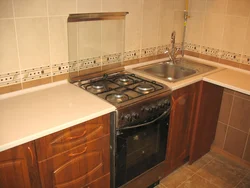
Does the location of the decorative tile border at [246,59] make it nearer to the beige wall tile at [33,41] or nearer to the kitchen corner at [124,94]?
the kitchen corner at [124,94]

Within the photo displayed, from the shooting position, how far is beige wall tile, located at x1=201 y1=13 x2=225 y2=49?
2377 millimetres

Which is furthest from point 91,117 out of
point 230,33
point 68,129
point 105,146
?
point 230,33

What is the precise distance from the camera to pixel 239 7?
→ 2.20m

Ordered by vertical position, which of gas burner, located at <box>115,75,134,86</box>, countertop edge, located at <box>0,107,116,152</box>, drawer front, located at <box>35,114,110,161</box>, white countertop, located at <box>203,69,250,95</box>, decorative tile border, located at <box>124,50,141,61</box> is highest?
decorative tile border, located at <box>124,50,141,61</box>

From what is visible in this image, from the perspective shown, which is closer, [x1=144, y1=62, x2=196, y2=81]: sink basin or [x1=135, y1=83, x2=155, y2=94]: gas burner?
[x1=135, y1=83, x2=155, y2=94]: gas burner

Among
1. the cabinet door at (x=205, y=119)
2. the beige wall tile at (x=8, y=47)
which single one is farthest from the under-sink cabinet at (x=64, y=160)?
the cabinet door at (x=205, y=119)

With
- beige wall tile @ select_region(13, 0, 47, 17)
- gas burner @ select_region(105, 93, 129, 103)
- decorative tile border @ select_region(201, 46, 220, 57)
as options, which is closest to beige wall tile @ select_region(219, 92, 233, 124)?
decorative tile border @ select_region(201, 46, 220, 57)

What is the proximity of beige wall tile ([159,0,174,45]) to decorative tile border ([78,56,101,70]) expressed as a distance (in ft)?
2.42

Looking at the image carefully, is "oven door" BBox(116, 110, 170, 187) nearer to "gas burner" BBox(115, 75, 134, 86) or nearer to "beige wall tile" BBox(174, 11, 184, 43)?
"gas burner" BBox(115, 75, 134, 86)

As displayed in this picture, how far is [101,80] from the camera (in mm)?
2027

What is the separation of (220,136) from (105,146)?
1.47 m

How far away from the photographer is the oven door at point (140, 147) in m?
1.72

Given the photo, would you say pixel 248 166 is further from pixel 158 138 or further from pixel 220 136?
pixel 158 138

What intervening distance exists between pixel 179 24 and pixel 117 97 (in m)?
1.29
